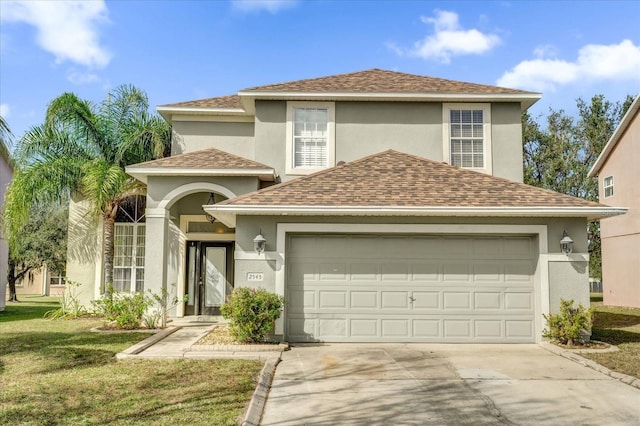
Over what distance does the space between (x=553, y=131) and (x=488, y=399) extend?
31386 millimetres

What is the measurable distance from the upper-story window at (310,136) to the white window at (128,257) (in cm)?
583

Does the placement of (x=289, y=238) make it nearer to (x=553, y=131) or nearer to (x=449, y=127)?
(x=449, y=127)

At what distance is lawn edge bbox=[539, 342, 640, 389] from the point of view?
7798 millimetres

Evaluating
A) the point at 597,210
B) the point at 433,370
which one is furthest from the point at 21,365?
the point at 597,210

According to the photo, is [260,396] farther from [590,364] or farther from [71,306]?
[71,306]

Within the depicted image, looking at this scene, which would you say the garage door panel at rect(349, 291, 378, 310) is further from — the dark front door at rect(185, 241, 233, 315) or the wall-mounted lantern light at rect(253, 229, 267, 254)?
the dark front door at rect(185, 241, 233, 315)

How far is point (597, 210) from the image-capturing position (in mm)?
10812

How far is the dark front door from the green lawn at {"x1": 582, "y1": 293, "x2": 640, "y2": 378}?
33.2 ft

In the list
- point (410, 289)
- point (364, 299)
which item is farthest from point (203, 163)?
point (410, 289)

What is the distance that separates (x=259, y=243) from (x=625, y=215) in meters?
17.3

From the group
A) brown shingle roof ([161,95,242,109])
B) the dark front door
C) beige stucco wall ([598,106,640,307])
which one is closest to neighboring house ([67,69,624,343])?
brown shingle roof ([161,95,242,109])

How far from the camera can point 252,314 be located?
1035cm

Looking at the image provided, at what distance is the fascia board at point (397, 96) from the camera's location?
569 inches

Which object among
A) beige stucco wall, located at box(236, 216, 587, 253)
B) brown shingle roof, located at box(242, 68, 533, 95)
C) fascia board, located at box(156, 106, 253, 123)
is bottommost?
beige stucco wall, located at box(236, 216, 587, 253)
